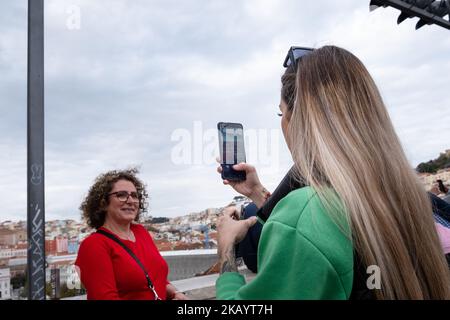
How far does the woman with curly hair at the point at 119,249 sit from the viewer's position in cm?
181

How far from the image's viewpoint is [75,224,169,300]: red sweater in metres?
1.78

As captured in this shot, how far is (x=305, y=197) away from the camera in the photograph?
0.75 m

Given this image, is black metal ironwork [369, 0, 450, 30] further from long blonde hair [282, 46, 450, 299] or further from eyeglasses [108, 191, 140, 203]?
long blonde hair [282, 46, 450, 299]

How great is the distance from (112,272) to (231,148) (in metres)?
0.90

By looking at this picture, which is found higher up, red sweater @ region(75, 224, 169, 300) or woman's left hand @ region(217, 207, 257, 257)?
woman's left hand @ region(217, 207, 257, 257)

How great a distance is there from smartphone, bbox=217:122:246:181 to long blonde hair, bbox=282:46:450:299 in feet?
1.17

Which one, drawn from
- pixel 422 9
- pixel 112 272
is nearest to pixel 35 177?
pixel 112 272

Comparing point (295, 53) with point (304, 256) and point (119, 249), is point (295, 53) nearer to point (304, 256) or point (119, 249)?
point (304, 256)

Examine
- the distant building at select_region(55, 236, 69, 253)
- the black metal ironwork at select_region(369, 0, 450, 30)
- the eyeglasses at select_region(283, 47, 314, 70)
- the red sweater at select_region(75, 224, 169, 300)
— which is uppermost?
the black metal ironwork at select_region(369, 0, 450, 30)

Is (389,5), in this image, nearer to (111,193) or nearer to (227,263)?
(111,193)

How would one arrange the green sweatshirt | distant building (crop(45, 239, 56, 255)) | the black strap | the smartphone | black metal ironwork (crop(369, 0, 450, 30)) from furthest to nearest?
black metal ironwork (crop(369, 0, 450, 30)), the black strap, distant building (crop(45, 239, 56, 255)), the smartphone, the green sweatshirt

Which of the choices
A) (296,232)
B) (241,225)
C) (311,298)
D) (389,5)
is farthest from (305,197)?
(389,5)

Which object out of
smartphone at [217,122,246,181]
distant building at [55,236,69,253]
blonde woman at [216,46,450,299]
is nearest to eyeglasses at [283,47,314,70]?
blonde woman at [216,46,450,299]

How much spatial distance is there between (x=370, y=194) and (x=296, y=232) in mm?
182
